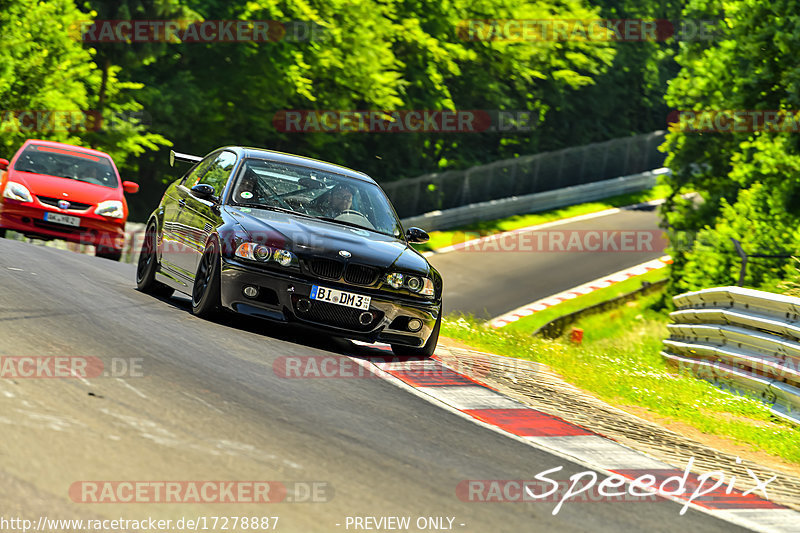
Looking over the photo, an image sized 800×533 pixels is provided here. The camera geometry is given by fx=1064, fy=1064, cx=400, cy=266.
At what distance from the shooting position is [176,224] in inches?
420

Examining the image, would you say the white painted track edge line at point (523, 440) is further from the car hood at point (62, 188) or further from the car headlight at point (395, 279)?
the car hood at point (62, 188)

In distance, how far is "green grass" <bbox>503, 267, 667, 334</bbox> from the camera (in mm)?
25516

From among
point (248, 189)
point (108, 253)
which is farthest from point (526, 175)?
point (248, 189)

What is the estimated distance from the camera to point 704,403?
10.2m

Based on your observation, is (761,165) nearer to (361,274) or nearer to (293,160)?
(293,160)

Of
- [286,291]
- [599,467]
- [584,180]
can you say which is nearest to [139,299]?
[286,291]

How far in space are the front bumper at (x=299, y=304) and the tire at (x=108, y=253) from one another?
9.17 metres

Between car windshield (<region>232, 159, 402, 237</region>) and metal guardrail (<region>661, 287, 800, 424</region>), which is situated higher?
car windshield (<region>232, 159, 402, 237</region>)

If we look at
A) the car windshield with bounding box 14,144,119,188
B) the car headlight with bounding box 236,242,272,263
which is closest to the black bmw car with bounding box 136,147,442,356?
the car headlight with bounding box 236,242,272,263

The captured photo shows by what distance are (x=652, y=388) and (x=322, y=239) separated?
3859mm

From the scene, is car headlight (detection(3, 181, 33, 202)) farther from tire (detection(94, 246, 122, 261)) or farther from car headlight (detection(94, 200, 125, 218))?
tire (detection(94, 246, 122, 261))

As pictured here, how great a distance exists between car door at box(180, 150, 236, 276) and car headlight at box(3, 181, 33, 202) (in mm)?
6390

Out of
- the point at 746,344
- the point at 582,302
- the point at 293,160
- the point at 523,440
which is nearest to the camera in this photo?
the point at 523,440

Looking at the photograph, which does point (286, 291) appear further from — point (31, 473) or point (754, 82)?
point (754, 82)
